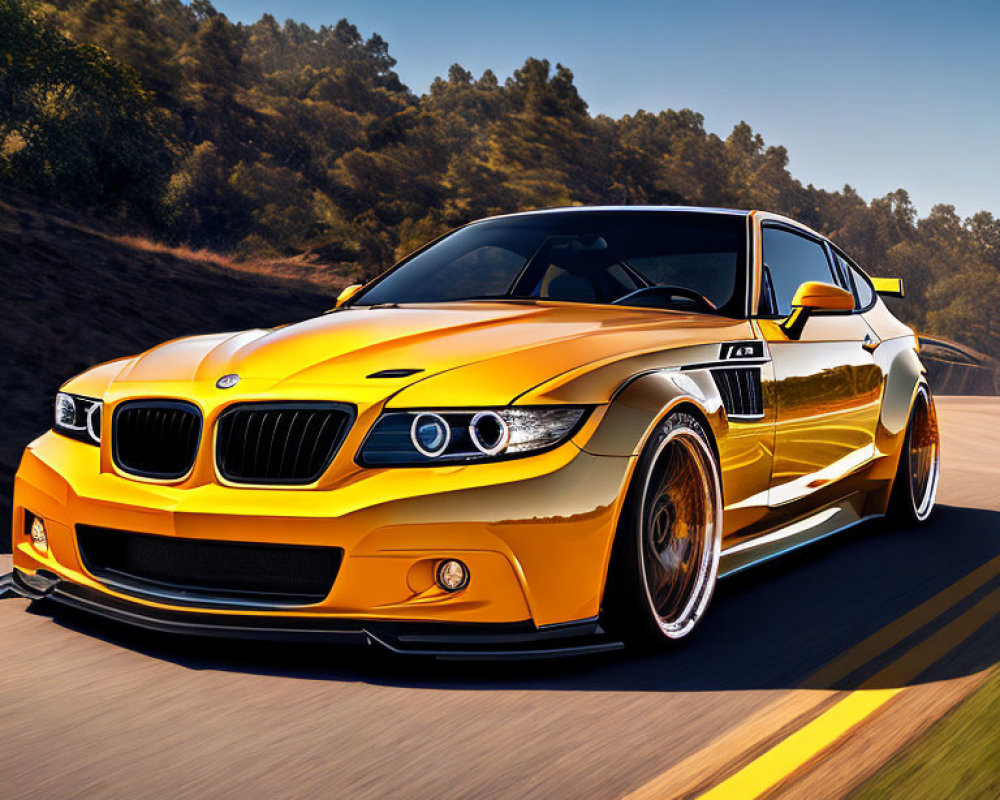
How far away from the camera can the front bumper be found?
3539 mm

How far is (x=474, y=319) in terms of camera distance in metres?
4.59

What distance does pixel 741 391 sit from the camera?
482cm

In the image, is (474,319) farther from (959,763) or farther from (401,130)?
(401,130)

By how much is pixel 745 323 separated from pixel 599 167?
211 feet

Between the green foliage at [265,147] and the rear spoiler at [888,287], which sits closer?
the rear spoiler at [888,287]

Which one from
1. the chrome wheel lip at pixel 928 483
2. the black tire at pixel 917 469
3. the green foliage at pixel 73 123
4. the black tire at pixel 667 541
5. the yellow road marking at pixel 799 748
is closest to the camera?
the yellow road marking at pixel 799 748

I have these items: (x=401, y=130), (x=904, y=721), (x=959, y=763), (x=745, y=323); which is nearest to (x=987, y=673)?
(x=904, y=721)

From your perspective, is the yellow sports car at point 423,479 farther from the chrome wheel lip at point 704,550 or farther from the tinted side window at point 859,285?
the tinted side window at point 859,285

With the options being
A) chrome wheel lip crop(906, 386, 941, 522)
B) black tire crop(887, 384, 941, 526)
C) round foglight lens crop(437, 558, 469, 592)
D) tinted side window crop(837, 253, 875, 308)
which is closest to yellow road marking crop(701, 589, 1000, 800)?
round foglight lens crop(437, 558, 469, 592)

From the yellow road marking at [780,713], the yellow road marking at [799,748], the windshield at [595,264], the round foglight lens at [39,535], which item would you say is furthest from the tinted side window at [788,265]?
the round foglight lens at [39,535]

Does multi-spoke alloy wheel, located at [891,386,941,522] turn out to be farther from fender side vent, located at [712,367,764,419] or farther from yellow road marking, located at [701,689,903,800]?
yellow road marking, located at [701,689,903,800]

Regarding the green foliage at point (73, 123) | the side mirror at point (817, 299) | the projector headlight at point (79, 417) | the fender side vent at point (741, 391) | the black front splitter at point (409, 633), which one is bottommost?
the black front splitter at point (409, 633)

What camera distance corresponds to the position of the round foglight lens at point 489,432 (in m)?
3.64

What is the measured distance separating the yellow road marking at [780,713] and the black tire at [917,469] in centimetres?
166
